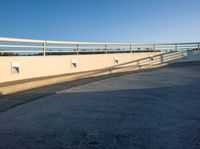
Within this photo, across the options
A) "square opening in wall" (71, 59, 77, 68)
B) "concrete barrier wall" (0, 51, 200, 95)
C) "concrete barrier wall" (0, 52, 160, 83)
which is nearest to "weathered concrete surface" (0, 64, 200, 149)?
"concrete barrier wall" (0, 51, 200, 95)

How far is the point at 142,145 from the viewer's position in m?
4.61

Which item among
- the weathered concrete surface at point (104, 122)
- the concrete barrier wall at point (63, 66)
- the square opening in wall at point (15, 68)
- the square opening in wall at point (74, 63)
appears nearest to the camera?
the weathered concrete surface at point (104, 122)

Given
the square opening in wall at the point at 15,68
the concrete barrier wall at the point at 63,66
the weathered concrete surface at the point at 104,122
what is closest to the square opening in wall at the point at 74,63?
the concrete barrier wall at the point at 63,66

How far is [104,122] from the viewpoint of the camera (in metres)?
6.07

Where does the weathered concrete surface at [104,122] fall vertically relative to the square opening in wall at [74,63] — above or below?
below

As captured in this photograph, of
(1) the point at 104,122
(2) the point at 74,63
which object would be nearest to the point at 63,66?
(2) the point at 74,63

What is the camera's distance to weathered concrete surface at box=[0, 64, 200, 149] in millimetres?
4797

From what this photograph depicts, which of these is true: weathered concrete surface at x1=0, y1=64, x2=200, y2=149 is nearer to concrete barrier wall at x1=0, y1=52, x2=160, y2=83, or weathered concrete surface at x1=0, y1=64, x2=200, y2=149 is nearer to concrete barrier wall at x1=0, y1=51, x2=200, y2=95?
concrete barrier wall at x1=0, y1=51, x2=200, y2=95

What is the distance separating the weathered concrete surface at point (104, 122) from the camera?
4797 mm

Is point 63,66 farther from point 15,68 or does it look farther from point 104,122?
point 104,122

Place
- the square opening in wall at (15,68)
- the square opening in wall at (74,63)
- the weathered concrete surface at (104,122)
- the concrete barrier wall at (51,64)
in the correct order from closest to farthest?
the weathered concrete surface at (104,122)
the concrete barrier wall at (51,64)
the square opening in wall at (15,68)
the square opening in wall at (74,63)

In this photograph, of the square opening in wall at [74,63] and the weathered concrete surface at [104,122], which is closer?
the weathered concrete surface at [104,122]

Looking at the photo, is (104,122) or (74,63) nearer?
(104,122)

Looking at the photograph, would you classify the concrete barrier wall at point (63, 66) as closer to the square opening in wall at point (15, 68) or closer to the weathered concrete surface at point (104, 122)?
the square opening in wall at point (15, 68)
